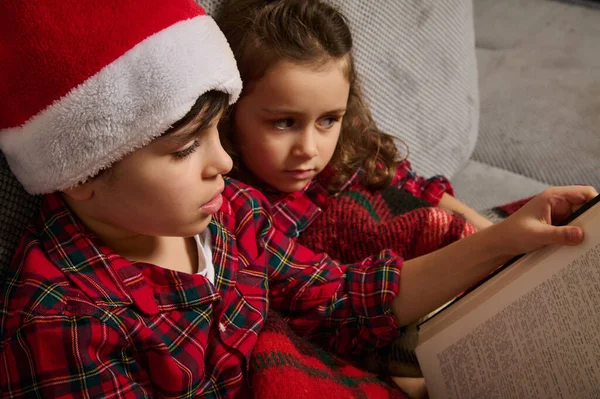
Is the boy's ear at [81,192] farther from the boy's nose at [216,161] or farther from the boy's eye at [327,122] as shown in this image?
the boy's eye at [327,122]

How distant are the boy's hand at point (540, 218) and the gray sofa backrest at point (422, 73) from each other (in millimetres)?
454

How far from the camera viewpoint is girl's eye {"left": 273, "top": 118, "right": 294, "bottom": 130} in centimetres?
92

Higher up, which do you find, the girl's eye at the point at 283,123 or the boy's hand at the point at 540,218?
the girl's eye at the point at 283,123

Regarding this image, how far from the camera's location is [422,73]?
1.31 m

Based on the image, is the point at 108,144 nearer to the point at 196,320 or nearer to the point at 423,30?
the point at 196,320

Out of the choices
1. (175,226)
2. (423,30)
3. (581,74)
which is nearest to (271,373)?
(175,226)

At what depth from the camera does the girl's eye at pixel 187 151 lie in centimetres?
66

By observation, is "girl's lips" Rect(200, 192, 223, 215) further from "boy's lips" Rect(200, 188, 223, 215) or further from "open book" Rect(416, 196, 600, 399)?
"open book" Rect(416, 196, 600, 399)

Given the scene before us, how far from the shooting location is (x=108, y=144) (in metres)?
0.60

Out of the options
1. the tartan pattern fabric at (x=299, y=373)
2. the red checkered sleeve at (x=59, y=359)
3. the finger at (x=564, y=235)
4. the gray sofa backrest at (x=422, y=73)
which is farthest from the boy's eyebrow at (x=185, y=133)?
the gray sofa backrest at (x=422, y=73)

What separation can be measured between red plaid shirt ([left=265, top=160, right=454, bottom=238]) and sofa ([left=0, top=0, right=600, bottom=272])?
87 mm

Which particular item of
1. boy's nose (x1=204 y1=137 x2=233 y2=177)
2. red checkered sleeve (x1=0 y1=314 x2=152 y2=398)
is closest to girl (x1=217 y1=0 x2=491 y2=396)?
boy's nose (x1=204 y1=137 x2=233 y2=177)

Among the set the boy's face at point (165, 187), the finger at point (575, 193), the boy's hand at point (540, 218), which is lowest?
the boy's hand at point (540, 218)

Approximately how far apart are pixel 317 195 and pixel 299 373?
365 millimetres
